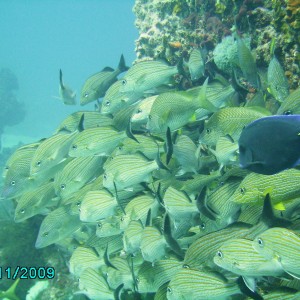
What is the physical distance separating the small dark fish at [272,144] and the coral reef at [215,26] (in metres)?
2.58

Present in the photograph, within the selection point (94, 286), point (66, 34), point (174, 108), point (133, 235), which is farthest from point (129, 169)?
point (66, 34)

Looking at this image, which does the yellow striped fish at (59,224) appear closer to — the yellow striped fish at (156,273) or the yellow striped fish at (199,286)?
the yellow striped fish at (156,273)

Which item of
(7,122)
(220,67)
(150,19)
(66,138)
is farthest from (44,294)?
(7,122)

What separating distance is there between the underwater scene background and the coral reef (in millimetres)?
25

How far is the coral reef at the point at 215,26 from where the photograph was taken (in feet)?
15.9

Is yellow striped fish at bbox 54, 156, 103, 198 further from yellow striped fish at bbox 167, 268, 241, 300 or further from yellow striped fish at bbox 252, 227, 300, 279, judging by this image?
yellow striped fish at bbox 252, 227, 300, 279

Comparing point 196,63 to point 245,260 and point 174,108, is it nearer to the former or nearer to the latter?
point 174,108

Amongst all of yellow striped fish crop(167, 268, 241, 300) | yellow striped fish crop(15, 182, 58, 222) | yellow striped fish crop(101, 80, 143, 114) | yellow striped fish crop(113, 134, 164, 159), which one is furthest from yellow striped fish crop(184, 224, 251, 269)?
yellow striped fish crop(15, 182, 58, 222)

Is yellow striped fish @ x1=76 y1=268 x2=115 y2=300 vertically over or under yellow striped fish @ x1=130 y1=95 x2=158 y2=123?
under

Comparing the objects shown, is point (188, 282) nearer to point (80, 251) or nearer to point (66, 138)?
point (80, 251)

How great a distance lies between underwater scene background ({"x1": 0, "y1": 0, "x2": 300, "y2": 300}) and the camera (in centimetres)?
236

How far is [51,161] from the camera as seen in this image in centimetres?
410

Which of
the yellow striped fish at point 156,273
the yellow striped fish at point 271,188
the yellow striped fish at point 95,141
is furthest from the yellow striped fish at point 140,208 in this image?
the yellow striped fish at point 271,188

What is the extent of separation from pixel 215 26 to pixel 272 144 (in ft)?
18.2
